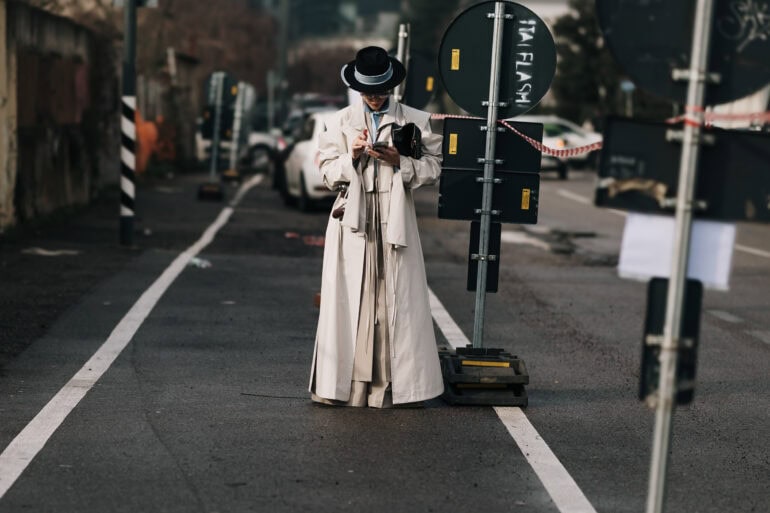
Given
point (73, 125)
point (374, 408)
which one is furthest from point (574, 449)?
point (73, 125)

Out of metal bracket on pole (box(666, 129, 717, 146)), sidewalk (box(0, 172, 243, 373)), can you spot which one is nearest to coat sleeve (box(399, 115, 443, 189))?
sidewalk (box(0, 172, 243, 373))

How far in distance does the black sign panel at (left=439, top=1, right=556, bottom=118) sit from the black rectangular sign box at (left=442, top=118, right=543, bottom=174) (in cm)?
10

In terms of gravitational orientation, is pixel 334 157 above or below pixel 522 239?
above

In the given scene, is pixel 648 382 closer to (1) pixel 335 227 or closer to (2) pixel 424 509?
(2) pixel 424 509

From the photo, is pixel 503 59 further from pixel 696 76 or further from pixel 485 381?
pixel 696 76

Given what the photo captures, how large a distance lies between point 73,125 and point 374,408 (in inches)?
567

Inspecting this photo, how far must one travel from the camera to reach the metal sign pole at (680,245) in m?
4.48

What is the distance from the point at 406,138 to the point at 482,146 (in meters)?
0.66

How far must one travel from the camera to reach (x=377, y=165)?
816cm

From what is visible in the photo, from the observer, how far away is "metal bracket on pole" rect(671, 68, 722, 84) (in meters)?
4.50

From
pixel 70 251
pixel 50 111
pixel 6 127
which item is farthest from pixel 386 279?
pixel 50 111

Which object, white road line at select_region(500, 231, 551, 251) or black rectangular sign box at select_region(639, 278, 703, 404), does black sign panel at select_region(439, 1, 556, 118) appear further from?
white road line at select_region(500, 231, 551, 251)

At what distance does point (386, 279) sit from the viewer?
8.10m

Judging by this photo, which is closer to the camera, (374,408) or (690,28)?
(690,28)
